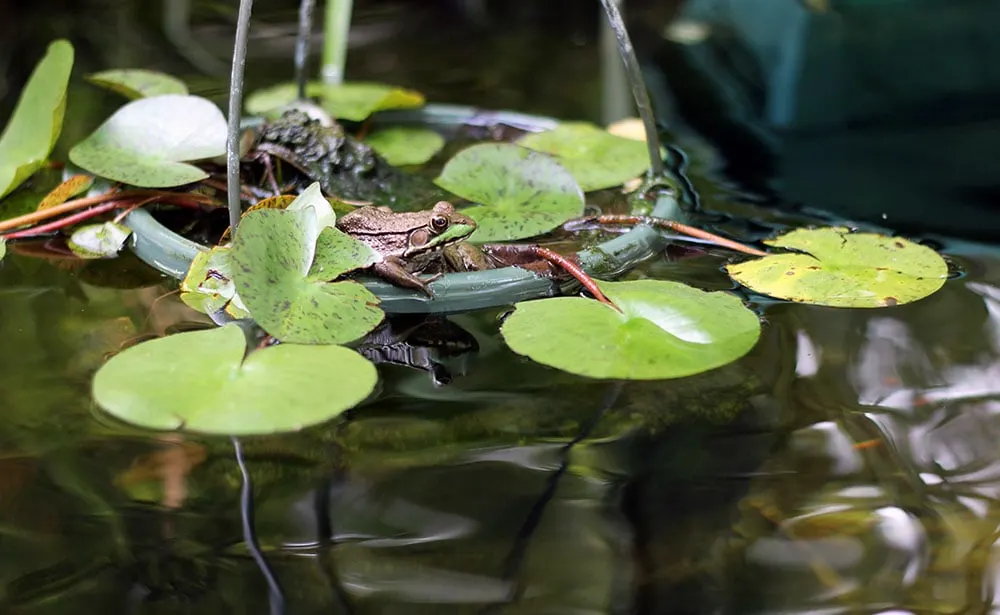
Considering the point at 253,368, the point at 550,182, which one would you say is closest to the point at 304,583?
the point at 253,368

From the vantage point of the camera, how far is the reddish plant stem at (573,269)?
38.3 inches

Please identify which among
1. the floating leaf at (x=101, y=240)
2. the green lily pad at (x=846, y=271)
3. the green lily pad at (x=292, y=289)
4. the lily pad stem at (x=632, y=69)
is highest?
the lily pad stem at (x=632, y=69)

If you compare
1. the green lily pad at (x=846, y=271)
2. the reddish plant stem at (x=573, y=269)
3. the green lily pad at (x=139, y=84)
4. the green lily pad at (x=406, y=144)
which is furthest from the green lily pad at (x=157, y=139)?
the green lily pad at (x=846, y=271)

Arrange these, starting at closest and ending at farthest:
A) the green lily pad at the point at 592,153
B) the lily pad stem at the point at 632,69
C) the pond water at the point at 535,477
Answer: the pond water at the point at 535,477, the lily pad stem at the point at 632,69, the green lily pad at the point at 592,153

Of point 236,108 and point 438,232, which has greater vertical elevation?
point 236,108

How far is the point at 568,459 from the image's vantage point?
81 cm

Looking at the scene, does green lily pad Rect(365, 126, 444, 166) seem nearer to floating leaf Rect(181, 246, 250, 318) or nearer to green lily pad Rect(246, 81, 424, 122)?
green lily pad Rect(246, 81, 424, 122)

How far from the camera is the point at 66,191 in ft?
3.96

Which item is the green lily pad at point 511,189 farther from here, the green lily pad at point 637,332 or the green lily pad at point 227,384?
the green lily pad at point 227,384

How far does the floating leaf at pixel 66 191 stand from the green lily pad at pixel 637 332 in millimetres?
666

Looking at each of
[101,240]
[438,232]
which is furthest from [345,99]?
[438,232]

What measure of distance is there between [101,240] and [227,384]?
0.49 m

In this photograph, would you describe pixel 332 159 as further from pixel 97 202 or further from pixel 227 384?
pixel 227 384

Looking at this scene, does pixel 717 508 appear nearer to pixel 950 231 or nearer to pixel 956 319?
pixel 956 319
